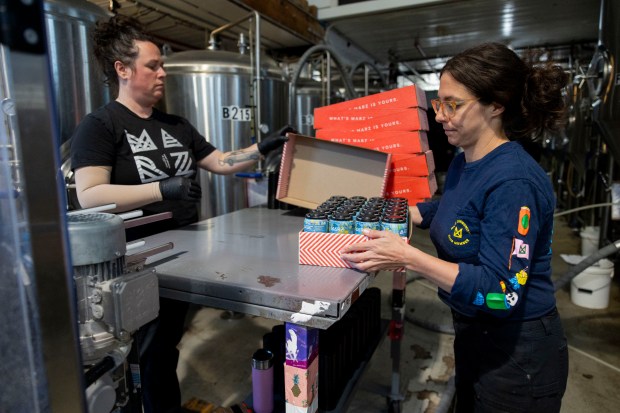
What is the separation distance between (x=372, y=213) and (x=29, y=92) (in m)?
0.86

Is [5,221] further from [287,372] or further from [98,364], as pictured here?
[287,372]

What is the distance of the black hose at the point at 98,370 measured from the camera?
1.98ft

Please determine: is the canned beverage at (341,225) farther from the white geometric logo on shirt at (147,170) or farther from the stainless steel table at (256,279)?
the white geometric logo on shirt at (147,170)

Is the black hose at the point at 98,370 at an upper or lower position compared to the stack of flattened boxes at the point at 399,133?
lower

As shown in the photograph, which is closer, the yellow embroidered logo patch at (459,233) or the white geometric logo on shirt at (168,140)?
the yellow embroidered logo patch at (459,233)

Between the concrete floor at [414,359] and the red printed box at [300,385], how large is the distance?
2.19 ft

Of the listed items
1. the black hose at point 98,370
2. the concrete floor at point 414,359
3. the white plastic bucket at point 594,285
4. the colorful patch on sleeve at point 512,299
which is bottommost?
the concrete floor at point 414,359

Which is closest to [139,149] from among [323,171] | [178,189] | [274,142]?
[178,189]

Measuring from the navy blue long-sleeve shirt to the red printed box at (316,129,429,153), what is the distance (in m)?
0.54

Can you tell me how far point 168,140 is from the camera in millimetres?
1496

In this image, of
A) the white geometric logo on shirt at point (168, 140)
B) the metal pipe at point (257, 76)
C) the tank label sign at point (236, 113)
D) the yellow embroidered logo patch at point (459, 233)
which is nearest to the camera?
the yellow embroidered logo patch at point (459, 233)

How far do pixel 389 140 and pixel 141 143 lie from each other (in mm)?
939

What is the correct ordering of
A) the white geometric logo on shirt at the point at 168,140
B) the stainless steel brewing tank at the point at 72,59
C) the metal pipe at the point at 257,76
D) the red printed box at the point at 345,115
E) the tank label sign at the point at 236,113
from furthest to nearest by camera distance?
the tank label sign at the point at 236,113 → the metal pipe at the point at 257,76 → the stainless steel brewing tank at the point at 72,59 → the red printed box at the point at 345,115 → the white geometric logo on shirt at the point at 168,140

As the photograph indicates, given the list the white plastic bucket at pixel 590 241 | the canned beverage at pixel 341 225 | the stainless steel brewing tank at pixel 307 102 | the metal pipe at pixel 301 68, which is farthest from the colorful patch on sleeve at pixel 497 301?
the stainless steel brewing tank at pixel 307 102
